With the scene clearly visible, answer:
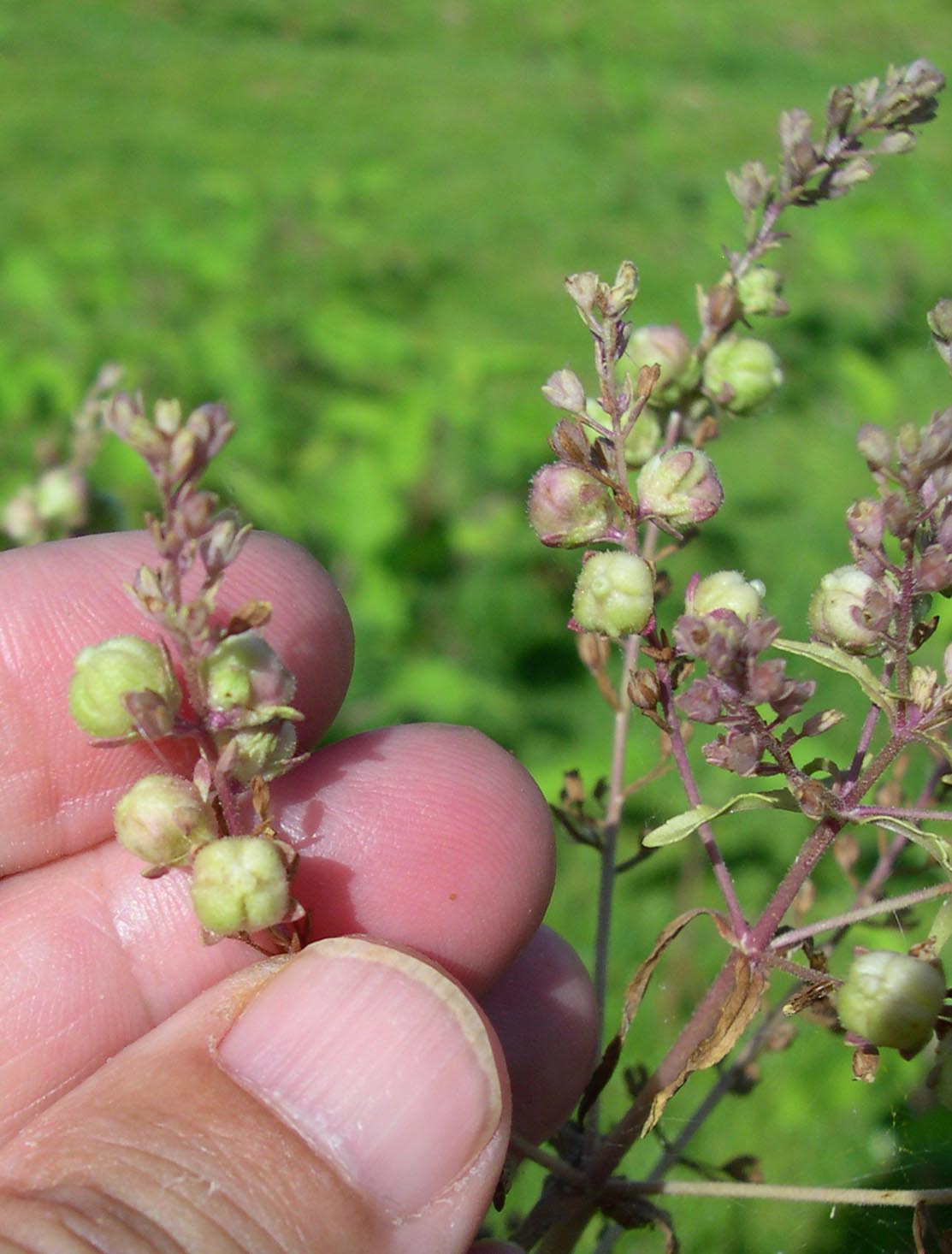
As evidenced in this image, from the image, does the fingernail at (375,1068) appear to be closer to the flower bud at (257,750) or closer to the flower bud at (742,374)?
the flower bud at (257,750)

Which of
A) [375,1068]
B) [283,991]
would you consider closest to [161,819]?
[283,991]

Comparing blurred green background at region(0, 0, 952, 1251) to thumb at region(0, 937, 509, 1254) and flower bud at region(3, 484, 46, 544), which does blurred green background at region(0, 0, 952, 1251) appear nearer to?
flower bud at region(3, 484, 46, 544)

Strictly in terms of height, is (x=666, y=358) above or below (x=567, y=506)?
above

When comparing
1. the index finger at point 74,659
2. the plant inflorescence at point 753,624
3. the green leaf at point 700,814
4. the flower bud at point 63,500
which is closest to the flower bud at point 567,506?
the plant inflorescence at point 753,624

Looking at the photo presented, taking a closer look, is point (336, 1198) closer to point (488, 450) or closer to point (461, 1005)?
point (461, 1005)

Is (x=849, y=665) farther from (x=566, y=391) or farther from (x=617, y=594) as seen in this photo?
(x=566, y=391)

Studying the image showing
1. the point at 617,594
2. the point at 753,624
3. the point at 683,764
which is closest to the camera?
the point at 753,624

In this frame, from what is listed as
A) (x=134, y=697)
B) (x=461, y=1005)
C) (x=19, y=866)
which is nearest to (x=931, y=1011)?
(x=461, y=1005)

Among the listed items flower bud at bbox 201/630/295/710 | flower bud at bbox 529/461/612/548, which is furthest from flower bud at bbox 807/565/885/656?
flower bud at bbox 201/630/295/710

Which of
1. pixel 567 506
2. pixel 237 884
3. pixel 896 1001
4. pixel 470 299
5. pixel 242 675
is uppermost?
pixel 567 506
